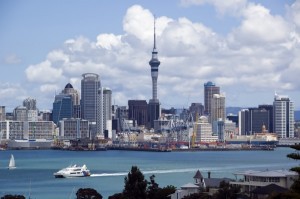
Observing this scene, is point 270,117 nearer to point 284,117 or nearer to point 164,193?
point 284,117

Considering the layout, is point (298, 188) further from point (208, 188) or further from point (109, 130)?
point (109, 130)

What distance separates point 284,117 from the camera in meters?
125

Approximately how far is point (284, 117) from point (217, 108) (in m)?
13.3

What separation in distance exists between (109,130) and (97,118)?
331cm

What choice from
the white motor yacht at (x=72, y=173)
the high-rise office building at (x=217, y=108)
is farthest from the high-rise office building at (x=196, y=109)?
the white motor yacht at (x=72, y=173)

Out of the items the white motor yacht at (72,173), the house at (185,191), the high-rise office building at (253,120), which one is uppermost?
the high-rise office building at (253,120)

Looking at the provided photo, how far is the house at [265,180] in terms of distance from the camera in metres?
19.2

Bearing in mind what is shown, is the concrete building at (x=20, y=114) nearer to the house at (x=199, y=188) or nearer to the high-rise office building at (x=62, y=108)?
the high-rise office building at (x=62, y=108)

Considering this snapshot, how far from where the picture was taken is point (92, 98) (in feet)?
387

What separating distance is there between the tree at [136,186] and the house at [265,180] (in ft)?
8.53

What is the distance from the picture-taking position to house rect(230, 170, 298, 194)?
1923 centimetres

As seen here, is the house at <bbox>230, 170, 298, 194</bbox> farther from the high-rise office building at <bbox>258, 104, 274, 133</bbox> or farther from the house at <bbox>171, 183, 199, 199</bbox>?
the high-rise office building at <bbox>258, 104, 274, 133</bbox>

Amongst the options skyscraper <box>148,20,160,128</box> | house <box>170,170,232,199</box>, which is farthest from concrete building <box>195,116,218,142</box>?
house <box>170,170,232,199</box>

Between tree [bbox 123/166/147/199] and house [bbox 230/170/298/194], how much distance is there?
2599mm
